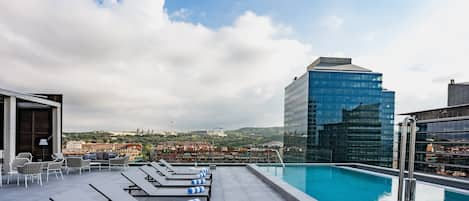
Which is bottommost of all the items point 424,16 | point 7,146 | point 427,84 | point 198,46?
point 7,146

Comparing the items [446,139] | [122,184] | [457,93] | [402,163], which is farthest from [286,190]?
[457,93]

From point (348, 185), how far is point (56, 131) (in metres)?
10.8

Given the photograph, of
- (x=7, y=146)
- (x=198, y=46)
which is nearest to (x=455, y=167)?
(x=198, y=46)

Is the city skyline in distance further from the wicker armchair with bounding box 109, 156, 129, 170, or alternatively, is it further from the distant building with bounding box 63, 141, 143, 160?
the wicker armchair with bounding box 109, 156, 129, 170

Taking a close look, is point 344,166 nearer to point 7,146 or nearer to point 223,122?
point 223,122

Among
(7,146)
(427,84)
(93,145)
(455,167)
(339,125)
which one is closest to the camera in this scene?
(7,146)

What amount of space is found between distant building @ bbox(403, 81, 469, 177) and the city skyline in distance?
90.5 inches

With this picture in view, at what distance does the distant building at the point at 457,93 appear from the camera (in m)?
20.1

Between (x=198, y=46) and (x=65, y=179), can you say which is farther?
(x=198, y=46)

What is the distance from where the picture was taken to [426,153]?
1859cm

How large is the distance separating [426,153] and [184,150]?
14.3m

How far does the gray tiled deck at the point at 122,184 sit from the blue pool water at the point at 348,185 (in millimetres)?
1478

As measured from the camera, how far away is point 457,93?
2066 centimetres

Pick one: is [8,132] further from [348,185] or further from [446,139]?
[446,139]
